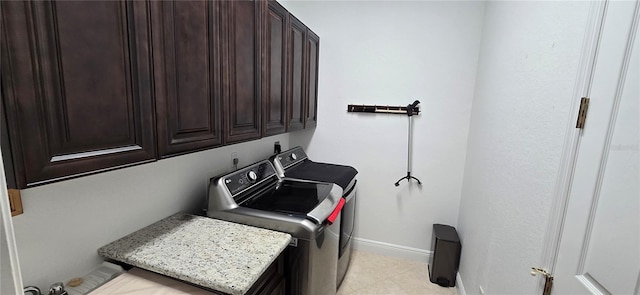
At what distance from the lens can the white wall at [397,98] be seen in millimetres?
2270

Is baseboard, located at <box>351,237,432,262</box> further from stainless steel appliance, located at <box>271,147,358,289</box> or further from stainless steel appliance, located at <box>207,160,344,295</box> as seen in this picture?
stainless steel appliance, located at <box>207,160,344,295</box>

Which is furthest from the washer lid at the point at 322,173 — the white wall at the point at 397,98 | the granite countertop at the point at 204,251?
the granite countertop at the point at 204,251

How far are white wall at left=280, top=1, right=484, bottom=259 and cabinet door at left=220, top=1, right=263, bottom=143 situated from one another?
1.26m

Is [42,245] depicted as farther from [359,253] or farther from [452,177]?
[452,177]

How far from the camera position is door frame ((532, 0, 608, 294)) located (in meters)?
0.85

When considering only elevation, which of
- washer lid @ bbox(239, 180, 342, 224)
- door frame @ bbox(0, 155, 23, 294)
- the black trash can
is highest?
door frame @ bbox(0, 155, 23, 294)

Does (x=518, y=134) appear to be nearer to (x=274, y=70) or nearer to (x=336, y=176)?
(x=336, y=176)

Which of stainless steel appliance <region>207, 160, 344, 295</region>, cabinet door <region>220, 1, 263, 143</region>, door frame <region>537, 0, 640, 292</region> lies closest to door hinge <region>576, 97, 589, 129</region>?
door frame <region>537, 0, 640, 292</region>

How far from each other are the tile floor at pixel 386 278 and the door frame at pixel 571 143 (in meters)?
1.28

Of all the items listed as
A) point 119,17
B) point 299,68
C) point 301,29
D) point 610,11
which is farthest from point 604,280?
point 301,29

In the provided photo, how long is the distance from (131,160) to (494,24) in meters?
2.31

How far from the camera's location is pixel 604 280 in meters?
0.76

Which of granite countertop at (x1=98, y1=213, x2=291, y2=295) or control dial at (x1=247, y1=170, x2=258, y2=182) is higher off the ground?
control dial at (x1=247, y1=170, x2=258, y2=182)

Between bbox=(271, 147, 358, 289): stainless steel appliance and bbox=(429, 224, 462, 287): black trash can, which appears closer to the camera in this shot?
bbox=(271, 147, 358, 289): stainless steel appliance
